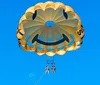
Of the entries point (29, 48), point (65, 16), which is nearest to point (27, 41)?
point (29, 48)

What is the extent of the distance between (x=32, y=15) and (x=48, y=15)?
1446 millimetres

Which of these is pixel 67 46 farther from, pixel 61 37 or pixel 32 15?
pixel 32 15

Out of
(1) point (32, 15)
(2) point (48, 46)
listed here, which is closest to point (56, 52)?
(2) point (48, 46)

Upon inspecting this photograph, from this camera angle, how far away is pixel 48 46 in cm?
5397

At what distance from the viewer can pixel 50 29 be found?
53250 mm

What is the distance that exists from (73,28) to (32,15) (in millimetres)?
3872

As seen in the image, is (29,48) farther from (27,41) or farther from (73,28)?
(73,28)

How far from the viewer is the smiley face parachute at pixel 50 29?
51.1 m

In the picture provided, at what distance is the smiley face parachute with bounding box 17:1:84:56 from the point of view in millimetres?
51062

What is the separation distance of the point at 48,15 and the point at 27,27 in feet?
7.31

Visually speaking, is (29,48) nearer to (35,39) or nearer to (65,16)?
(35,39)

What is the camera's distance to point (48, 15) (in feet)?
171

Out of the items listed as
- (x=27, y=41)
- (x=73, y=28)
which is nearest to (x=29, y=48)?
(x=27, y=41)

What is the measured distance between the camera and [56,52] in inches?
2108
